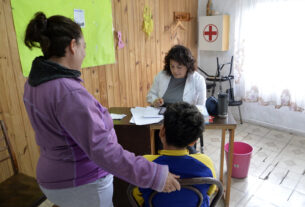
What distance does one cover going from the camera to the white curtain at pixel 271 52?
295 centimetres

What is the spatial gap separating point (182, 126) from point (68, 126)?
434 mm

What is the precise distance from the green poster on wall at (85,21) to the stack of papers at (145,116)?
2.48 feet

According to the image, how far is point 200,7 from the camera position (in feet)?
12.5

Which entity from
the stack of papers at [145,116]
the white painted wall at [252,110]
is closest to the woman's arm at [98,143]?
the stack of papers at [145,116]

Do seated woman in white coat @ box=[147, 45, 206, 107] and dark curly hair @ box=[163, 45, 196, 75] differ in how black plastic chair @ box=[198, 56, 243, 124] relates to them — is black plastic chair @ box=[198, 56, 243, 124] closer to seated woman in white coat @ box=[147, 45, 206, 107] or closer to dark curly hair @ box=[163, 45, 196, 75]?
seated woman in white coat @ box=[147, 45, 206, 107]

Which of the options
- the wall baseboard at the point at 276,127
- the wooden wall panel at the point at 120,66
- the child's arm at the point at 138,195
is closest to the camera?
the child's arm at the point at 138,195

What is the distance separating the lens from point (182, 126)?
948 mm

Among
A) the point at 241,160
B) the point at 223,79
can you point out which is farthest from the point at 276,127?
the point at 241,160

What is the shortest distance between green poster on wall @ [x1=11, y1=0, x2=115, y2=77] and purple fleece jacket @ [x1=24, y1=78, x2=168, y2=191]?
3.37 ft

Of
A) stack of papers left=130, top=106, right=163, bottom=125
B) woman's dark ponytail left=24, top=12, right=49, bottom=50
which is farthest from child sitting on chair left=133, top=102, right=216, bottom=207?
stack of papers left=130, top=106, right=163, bottom=125

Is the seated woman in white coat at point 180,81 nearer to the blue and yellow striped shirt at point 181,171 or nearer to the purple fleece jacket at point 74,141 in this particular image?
the blue and yellow striped shirt at point 181,171

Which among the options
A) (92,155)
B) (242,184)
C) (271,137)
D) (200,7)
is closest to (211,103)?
(242,184)

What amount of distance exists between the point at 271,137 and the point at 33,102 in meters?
3.13

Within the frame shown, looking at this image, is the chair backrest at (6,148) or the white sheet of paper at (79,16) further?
the white sheet of paper at (79,16)
